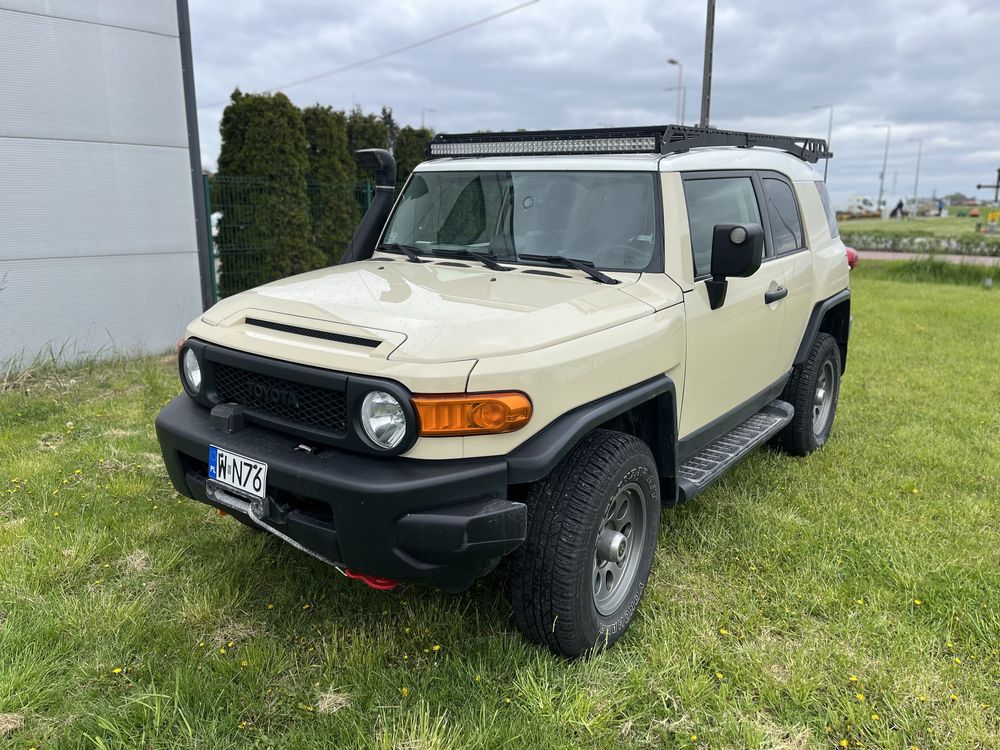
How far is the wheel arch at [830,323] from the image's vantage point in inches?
193

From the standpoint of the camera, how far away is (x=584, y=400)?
2.71 m

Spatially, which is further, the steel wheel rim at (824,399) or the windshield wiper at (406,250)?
the steel wheel rim at (824,399)

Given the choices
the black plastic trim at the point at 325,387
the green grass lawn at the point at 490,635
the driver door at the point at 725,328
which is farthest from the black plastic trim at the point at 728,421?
the black plastic trim at the point at 325,387

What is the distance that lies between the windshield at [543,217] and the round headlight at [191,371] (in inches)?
52.9

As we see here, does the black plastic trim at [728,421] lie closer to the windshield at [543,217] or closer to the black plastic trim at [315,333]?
the windshield at [543,217]

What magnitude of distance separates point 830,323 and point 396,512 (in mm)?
4276

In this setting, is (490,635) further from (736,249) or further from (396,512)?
(736,249)

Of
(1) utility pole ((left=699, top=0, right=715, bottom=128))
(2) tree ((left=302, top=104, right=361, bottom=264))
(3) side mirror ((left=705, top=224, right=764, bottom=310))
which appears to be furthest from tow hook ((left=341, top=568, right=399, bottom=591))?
(1) utility pole ((left=699, top=0, right=715, bottom=128))

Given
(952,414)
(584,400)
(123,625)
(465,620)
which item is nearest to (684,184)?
(584,400)

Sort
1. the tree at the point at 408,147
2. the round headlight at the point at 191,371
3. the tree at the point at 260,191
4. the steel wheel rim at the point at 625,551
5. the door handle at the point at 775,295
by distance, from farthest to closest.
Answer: the tree at the point at 408,147
the tree at the point at 260,191
the door handle at the point at 775,295
the round headlight at the point at 191,371
the steel wheel rim at the point at 625,551

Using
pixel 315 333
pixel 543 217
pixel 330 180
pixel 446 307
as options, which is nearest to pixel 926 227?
pixel 330 180

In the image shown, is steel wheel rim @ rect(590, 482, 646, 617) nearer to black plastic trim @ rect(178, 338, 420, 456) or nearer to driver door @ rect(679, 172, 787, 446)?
driver door @ rect(679, 172, 787, 446)

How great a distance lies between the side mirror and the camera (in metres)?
3.15

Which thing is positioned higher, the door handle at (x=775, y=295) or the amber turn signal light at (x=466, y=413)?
the door handle at (x=775, y=295)
